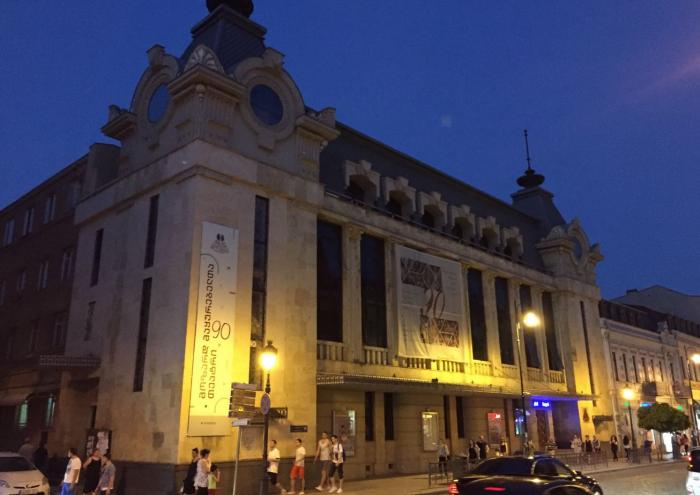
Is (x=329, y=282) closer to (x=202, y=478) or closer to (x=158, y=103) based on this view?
(x=158, y=103)

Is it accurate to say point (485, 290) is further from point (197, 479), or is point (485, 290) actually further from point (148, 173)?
point (197, 479)

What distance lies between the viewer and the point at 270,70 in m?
27.2

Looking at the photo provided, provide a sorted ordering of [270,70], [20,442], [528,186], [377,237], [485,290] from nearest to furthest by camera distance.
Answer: [270,70], [20,442], [377,237], [485,290], [528,186]

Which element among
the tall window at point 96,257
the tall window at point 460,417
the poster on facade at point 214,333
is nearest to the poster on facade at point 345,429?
the poster on facade at point 214,333

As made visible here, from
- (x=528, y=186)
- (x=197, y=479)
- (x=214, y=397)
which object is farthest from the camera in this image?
(x=528, y=186)

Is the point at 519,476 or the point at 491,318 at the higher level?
the point at 491,318

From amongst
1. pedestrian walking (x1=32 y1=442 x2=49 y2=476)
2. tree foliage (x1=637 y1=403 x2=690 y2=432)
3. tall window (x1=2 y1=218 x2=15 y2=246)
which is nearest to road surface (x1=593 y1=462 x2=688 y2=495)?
tree foliage (x1=637 y1=403 x2=690 y2=432)

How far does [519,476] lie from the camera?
12969 mm

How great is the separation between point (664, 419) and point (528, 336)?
10.3 metres

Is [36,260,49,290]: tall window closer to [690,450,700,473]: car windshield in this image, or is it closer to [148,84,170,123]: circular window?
[148,84,170,123]: circular window

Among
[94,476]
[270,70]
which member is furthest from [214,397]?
[270,70]

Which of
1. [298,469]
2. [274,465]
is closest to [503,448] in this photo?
[298,469]

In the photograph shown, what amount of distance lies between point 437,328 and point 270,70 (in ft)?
53.4

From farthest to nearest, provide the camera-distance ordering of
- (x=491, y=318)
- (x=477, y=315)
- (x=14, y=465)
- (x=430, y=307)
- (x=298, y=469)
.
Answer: (x=491, y=318), (x=477, y=315), (x=430, y=307), (x=298, y=469), (x=14, y=465)
